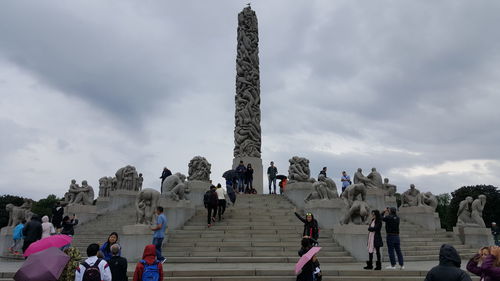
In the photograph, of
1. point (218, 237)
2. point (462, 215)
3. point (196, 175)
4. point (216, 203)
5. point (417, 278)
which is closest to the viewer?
point (417, 278)

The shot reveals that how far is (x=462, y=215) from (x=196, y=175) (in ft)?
37.4

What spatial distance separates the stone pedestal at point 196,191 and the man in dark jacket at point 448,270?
13.9 metres

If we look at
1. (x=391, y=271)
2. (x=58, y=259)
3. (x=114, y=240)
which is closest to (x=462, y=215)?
(x=391, y=271)

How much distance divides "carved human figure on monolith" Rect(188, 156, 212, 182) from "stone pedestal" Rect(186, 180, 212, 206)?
0.43 meters

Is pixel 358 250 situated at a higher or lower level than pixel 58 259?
lower

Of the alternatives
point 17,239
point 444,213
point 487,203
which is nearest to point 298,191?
point 17,239

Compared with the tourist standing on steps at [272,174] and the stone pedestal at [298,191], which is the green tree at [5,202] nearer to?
the tourist standing on steps at [272,174]

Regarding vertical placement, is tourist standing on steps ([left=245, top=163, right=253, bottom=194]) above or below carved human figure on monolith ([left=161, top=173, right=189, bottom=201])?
above

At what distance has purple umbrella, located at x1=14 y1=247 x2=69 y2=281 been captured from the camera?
345 centimetres

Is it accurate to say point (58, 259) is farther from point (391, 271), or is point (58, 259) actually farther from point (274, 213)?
point (274, 213)

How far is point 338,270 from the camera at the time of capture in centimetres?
810

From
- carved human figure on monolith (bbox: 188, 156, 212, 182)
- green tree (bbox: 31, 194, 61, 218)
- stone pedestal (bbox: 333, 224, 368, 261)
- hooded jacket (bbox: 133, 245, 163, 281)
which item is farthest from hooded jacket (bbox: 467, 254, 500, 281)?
green tree (bbox: 31, 194, 61, 218)

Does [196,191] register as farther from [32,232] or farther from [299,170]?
[32,232]

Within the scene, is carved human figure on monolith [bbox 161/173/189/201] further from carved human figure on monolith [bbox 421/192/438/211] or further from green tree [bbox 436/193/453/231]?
green tree [bbox 436/193/453/231]
